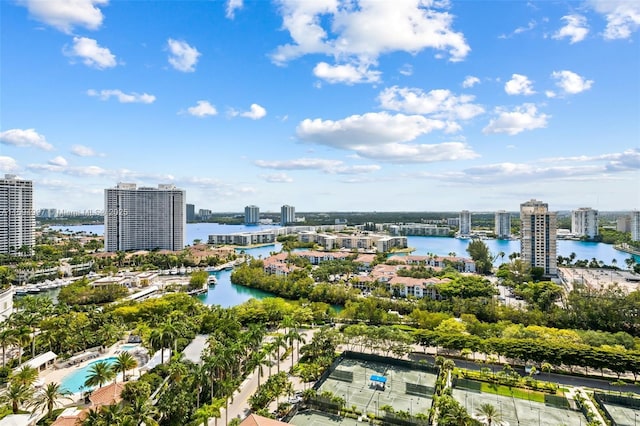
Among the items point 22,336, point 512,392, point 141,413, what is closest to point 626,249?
point 512,392

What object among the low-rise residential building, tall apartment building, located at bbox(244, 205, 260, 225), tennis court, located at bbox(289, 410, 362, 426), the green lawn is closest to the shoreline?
the green lawn

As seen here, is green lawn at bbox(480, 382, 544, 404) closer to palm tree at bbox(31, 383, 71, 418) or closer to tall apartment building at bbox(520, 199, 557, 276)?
palm tree at bbox(31, 383, 71, 418)

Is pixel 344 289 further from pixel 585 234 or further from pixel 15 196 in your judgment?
pixel 585 234

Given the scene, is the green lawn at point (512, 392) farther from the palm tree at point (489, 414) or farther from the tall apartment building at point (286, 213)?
the tall apartment building at point (286, 213)

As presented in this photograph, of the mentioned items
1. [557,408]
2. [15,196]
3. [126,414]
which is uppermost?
[15,196]

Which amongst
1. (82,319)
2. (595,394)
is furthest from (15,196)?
(595,394)

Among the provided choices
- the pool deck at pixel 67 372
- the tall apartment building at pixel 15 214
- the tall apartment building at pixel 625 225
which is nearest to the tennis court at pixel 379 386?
the pool deck at pixel 67 372

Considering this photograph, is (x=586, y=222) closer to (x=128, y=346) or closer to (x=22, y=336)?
(x=128, y=346)
